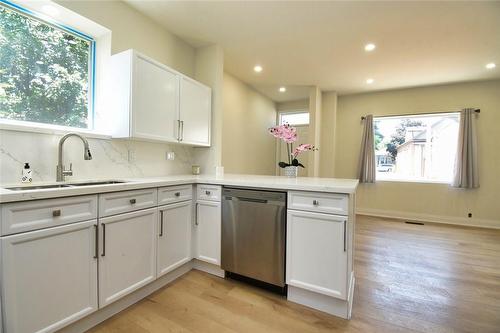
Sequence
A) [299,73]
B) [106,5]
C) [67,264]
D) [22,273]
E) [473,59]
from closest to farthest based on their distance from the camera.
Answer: [22,273] → [67,264] → [106,5] → [473,59] → [299,73]

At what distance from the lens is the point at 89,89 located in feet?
7.19

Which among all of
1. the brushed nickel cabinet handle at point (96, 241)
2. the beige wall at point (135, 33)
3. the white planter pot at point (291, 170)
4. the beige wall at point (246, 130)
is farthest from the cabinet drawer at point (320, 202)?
the beige wall at point (246, 130)

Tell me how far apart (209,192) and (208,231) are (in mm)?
386

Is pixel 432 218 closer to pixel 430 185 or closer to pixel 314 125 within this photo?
pixel 430 185

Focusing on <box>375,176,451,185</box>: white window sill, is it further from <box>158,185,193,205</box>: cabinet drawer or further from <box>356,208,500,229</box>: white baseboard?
<box>158,185,193,205</box>: cabinet drawer

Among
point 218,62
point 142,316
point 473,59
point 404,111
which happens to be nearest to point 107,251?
point 142,316

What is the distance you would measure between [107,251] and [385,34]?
362 centimetres

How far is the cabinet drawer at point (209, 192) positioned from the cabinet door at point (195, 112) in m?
0.65

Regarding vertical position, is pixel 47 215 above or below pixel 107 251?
above

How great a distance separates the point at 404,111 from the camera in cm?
482

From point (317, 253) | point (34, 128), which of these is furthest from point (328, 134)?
point (34, 128)

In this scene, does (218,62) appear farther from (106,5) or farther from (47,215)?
(47,215)

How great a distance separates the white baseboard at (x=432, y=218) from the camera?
4273 mm

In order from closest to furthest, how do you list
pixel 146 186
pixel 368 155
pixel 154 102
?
pixel 146 186 < pixel 154 102 < pixel 368 155
